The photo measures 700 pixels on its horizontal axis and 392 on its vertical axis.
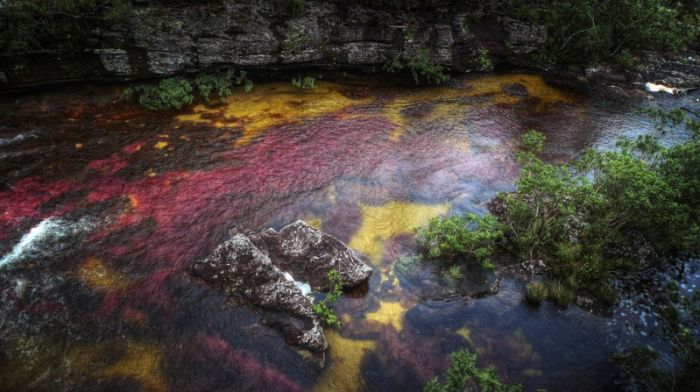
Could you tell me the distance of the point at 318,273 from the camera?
9477mm

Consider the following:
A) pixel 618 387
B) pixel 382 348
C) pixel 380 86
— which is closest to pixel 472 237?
pixel 382 348

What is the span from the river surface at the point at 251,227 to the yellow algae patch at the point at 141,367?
0.03 metres

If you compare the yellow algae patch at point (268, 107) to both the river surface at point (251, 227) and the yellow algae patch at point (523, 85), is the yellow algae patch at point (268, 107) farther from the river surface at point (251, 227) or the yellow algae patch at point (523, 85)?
the yellow algae patch at point (523, 85)

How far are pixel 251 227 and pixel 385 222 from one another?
3.76m

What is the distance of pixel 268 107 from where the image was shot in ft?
51.0

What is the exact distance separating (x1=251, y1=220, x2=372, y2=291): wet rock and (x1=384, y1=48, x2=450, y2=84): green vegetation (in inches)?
415

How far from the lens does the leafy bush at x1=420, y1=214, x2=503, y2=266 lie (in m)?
9.89

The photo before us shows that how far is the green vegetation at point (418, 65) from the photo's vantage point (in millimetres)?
17641

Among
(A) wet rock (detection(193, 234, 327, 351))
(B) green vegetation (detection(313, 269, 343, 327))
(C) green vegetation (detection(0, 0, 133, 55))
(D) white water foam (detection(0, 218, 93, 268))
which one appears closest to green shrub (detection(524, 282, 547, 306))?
(B) green vegetation (detection(313, 269, 343, 327))

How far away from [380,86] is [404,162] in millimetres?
5529

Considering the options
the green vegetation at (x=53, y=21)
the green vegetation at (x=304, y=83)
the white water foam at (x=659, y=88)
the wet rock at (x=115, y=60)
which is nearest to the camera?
the green vegetation at (x=53, y=21)

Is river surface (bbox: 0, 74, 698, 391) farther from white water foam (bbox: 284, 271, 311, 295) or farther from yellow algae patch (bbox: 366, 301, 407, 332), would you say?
white water foam (bbox: 284, 271, 311, 295)

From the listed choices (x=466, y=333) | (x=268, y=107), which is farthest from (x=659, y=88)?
(x=268, y=107)

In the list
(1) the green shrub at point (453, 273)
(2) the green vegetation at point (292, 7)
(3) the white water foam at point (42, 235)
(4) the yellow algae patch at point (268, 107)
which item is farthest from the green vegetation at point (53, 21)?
(1) the green shrub at point (453, 273)
